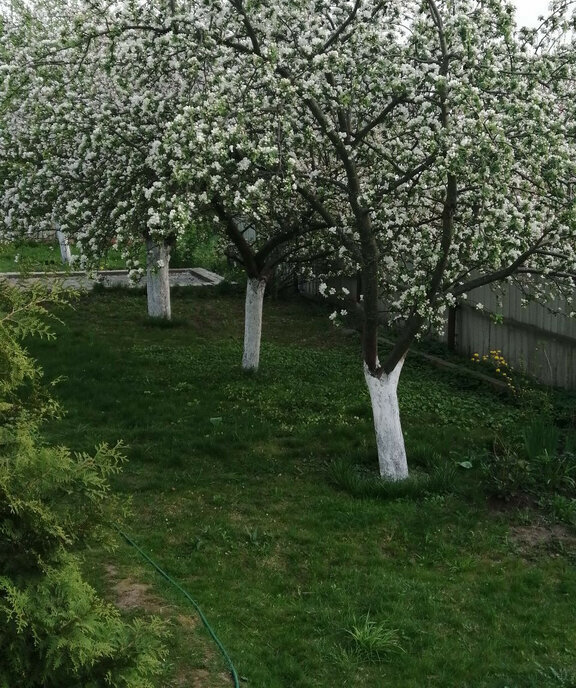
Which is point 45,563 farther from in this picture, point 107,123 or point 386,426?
Result: point 107,123

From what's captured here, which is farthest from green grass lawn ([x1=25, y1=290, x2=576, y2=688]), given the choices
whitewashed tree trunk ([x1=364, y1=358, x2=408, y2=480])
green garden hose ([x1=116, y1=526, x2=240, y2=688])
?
whitewashed tree trunk ([x1=364, y1=358, x2=408, y2=480])

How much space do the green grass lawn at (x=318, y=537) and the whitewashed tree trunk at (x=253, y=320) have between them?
0.26 metres

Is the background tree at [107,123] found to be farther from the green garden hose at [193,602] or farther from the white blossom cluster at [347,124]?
the green garden hose at [193,602]

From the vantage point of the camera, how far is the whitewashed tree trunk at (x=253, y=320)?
1299cm

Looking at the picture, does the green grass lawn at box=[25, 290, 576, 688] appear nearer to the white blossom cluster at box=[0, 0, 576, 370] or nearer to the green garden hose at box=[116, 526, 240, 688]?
the green garden hose at box=[116, 526, 240, 688]

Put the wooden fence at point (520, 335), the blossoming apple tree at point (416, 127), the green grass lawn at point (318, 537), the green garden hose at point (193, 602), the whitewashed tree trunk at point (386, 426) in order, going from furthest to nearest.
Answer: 1. the wooden fence at point (520, 335)
2. the whitewashed tree trunk at point (386, 426)
3. the blossoming apple tree at point (416, 127)
4. the green grass lawn at point (318, 537)
5. the green garden hose at point (193, 602)

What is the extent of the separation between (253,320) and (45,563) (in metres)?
8.98

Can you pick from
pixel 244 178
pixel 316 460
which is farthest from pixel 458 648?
pixel 244 178

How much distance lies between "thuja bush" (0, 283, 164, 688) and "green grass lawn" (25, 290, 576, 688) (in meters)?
1.22

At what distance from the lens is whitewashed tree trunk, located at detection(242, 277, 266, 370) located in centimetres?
1299

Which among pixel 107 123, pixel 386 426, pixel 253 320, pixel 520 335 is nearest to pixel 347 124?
pixel 107 123

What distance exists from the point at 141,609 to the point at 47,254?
72.7 ft

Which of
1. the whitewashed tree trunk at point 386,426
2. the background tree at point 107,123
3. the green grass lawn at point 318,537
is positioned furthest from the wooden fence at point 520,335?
the background tree at point 107,123

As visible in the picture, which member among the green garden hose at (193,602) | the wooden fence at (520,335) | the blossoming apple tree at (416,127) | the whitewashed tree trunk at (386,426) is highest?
the blossoming apple tree at (416,127)
